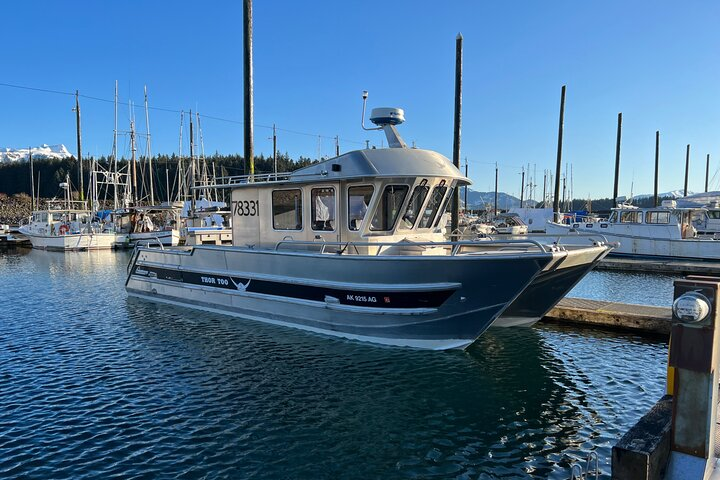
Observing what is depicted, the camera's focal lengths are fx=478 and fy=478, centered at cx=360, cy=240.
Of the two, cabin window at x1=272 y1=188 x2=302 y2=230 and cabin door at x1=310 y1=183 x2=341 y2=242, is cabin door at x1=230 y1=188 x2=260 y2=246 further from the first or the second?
cabin door at x1=310 y1=183 x2=341 y2=242

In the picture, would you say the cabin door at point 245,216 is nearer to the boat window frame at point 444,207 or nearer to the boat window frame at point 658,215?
the boat window frame at point 444,207

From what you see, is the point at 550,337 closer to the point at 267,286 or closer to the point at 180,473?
the point at 267,286

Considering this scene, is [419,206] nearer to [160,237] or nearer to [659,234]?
[659,234]

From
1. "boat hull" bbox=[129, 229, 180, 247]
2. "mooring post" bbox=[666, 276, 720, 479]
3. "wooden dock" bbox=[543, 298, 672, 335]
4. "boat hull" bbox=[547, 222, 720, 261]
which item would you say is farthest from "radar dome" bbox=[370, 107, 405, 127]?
"boat hull" bbox=[129, 229, 180, 247]

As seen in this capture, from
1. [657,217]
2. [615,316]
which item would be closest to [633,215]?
[657,217]

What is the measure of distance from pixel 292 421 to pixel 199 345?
411cm

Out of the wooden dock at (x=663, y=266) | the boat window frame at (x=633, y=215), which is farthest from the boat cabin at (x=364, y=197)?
the boat window frame at (x=633, y=215)

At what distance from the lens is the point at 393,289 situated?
A: 8414 millimetres

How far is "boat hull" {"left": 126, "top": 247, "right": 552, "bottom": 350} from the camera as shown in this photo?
783 cm

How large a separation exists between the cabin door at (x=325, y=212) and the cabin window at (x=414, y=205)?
1.39 meters

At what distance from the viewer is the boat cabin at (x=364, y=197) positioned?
29.9 feet

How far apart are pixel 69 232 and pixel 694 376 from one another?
39.3 m

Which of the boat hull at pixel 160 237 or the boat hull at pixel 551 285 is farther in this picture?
the boat hull at pixel 160 237

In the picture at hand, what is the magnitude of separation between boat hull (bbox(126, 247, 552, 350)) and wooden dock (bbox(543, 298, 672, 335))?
12.6 ft
